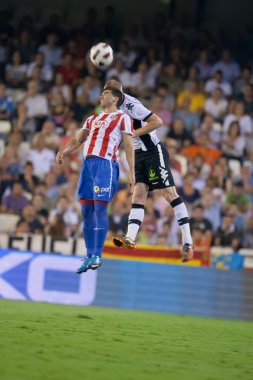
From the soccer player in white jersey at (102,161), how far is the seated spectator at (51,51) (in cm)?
993

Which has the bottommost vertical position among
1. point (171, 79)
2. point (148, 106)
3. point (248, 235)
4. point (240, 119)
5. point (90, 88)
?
point (248, 235)

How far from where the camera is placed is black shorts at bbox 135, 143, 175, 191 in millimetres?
11734

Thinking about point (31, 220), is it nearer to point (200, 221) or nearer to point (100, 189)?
point (200, 221)

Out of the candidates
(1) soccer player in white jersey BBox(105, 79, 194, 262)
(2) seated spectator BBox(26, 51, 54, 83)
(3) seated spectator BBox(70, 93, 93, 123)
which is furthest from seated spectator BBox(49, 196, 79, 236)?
(1) soccer player in white jersey BBox(105, 79, 194, 262)

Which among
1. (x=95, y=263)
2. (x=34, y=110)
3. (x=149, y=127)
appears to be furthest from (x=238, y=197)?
(x=95, y=263)

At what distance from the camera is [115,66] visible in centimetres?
2078

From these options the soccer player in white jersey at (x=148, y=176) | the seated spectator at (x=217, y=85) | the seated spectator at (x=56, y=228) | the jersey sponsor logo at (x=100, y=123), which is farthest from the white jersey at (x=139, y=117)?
the seated spectator at (x=217, y=85)

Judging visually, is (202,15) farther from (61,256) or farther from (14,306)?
(14,306)

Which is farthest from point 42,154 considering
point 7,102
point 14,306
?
point 14,306

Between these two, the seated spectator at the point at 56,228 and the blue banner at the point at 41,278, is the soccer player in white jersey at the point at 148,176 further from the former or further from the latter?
the seated spectator at the point at 56,228

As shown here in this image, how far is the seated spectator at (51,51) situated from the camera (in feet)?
68.5

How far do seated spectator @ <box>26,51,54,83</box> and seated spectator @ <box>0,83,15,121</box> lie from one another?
0.95 meters

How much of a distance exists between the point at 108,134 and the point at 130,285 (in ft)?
14.0

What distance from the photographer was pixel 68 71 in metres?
20.7
